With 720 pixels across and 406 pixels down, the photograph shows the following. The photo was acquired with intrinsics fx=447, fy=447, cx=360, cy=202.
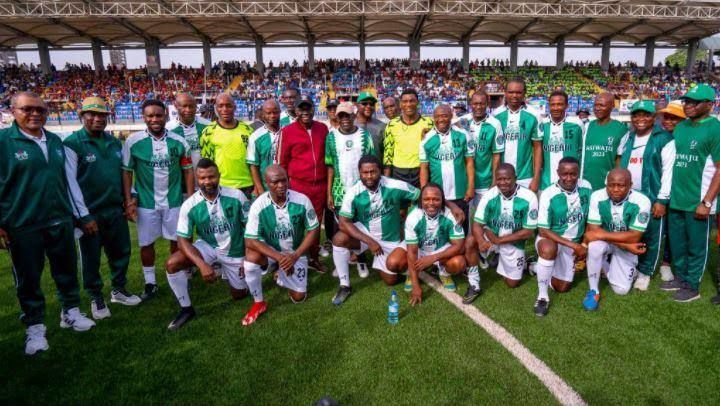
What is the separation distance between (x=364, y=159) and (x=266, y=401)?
8.36 ft

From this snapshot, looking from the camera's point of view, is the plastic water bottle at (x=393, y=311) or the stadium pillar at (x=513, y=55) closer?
the plastic water bottle at (x=393, y=311)

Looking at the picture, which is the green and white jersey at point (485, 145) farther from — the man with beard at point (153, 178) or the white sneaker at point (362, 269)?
the man with beard at point (153, 178)

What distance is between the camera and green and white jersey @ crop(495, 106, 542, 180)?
5.43 metres

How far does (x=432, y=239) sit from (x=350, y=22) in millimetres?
28238

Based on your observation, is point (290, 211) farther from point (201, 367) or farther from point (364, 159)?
point (201, 367)

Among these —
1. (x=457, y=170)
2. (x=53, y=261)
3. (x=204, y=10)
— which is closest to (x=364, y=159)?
(x=457, y=170)

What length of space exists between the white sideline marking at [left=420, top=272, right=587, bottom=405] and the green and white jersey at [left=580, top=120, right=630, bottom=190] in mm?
2283

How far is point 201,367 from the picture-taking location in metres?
3.58

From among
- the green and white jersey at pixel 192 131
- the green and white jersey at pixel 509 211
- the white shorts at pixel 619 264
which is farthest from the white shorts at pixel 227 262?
the white shorts at pixel 619 264

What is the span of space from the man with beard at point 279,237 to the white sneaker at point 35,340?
5.57ft

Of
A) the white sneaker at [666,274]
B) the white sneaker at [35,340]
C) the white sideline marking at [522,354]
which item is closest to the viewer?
the white sideline marking at [522,354]

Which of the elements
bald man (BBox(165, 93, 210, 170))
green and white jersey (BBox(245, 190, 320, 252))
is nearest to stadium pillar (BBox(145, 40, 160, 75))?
bald man (BBox(165, 93, 210, 170))

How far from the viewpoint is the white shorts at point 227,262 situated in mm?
4621

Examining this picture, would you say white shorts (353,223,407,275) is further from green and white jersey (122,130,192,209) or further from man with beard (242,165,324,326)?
green and white jersey (122,130,192,209)
